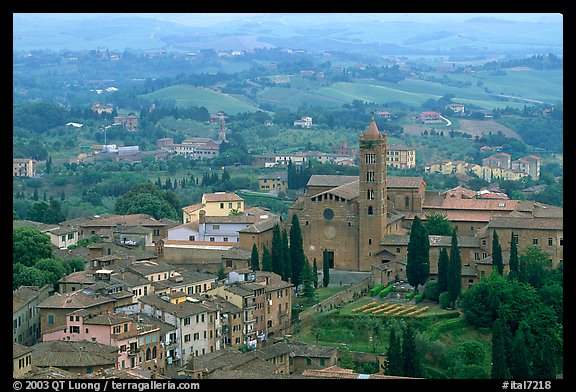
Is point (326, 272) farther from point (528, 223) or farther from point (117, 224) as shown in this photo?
point (117, 224)

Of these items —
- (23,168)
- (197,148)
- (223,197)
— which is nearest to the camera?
(223,197)

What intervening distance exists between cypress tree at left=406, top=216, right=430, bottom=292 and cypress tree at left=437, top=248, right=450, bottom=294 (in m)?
0.89

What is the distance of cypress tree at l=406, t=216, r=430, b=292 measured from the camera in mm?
25250

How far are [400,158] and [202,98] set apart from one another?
44.6 meters

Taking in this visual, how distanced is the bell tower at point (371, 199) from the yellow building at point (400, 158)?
30.3 metres

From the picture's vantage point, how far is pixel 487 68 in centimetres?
13088

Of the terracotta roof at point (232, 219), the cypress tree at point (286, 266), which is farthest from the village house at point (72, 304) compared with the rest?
the terracotta roof at point (232, 219)

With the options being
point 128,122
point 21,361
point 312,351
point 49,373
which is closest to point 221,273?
point 312,351

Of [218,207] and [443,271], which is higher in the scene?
[443,271]

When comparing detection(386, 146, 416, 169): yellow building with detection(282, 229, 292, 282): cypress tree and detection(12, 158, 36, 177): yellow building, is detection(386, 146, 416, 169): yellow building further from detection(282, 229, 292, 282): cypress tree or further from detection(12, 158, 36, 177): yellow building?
detection(282, 229, 292, 282): cypress tree

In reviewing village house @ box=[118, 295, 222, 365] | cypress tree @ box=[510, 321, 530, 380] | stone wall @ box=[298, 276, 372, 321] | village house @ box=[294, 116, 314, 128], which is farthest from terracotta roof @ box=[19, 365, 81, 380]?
village house @ box=[294, 116, 314, 128]

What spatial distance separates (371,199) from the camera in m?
28.6
